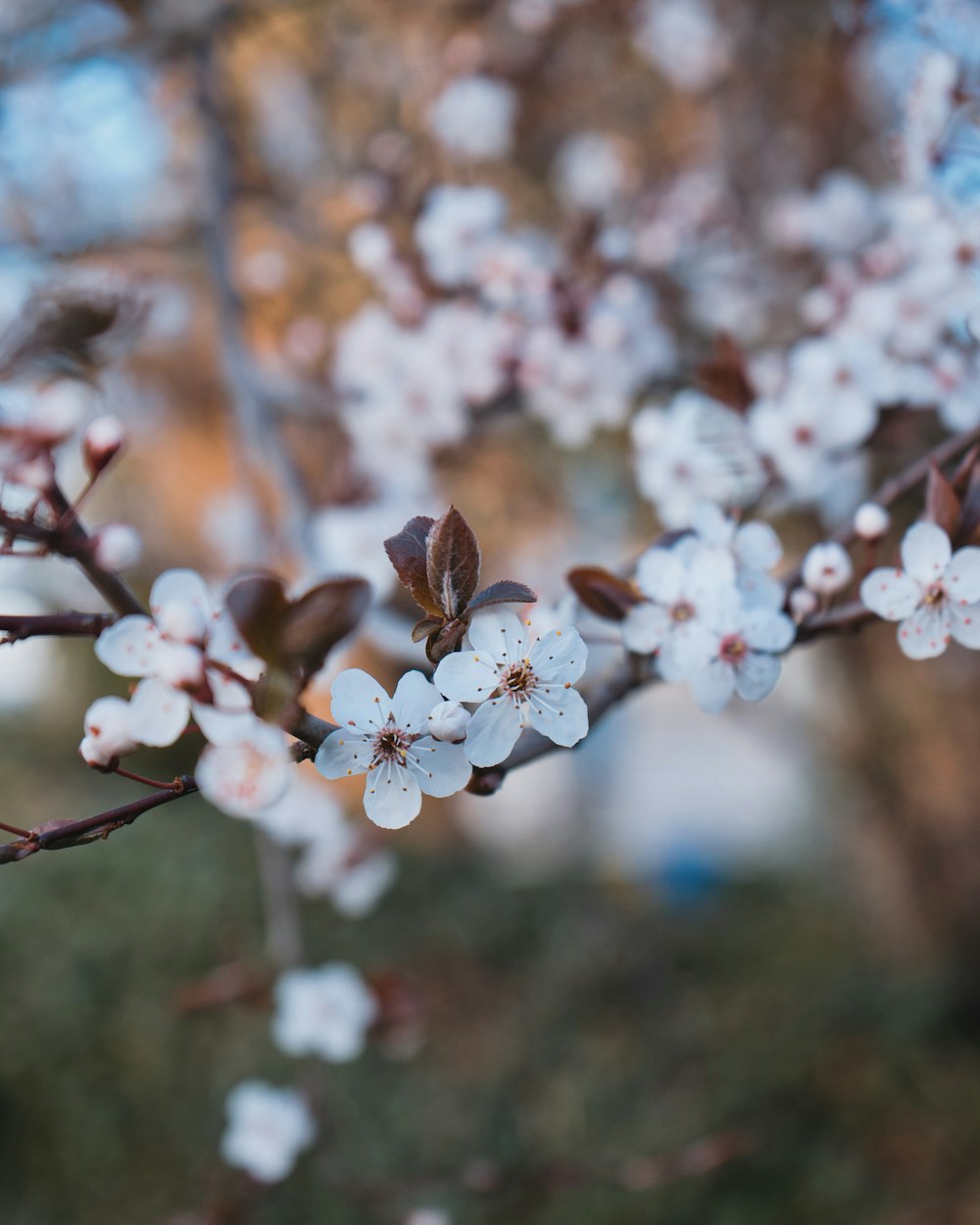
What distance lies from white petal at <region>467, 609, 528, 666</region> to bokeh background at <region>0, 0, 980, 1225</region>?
0.63m

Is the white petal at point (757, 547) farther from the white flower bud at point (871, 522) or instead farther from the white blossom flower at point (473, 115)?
the white blossom flower at point (473, 115)

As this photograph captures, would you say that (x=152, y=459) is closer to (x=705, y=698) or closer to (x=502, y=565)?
(x=502, y=565)

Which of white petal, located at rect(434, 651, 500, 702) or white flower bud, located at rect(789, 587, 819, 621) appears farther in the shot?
white flower bud, located at rect(789, 587, 819, 621)

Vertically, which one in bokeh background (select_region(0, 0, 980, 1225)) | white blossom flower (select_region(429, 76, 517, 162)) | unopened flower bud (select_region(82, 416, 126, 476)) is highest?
white blossom flower (select_region(429, 76, 517, 162))

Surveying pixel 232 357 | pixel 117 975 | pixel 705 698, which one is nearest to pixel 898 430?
pixel 705 698

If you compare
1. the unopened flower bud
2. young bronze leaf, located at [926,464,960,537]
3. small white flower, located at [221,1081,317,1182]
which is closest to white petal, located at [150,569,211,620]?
the unopened flower bud

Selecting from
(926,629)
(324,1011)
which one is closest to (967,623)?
(926,629)

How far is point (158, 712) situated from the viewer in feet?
1.88

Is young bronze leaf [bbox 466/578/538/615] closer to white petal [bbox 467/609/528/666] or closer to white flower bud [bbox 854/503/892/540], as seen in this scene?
white petal [bbox 467/609/528/666]

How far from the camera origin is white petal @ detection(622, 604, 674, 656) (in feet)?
2.56

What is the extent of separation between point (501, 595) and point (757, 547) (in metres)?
0.30

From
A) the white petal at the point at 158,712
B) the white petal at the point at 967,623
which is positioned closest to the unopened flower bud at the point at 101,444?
the white petal at the point at 158,712

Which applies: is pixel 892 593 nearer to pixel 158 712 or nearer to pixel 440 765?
pixel 440 765

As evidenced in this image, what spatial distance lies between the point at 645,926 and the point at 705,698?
10.9ft
